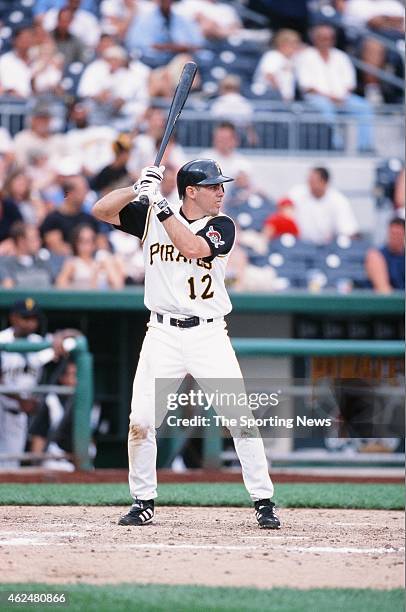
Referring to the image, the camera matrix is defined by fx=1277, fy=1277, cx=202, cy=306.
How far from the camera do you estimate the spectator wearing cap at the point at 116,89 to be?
1165 cm

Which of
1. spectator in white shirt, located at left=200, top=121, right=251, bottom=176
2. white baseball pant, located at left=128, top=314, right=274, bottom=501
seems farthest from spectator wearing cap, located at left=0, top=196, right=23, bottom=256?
white baseball pant, located at left=128, top=314, right=274, bottom=501

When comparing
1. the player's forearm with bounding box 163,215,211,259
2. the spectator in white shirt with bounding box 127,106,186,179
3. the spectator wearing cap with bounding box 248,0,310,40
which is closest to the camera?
the player's forearm with bounding box 163,215,211,259

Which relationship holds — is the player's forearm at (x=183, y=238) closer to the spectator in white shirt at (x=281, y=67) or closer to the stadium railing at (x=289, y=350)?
the stadium railing at (x=289, y=350)

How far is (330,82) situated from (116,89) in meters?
2.31

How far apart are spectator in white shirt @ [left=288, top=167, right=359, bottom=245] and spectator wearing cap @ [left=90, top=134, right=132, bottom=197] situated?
1509 mm

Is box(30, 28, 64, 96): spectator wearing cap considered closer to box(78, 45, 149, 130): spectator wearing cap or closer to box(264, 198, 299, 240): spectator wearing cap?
box(78, 45, 149, 130): spectator wearing cap

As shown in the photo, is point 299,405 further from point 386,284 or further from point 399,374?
point 386,284

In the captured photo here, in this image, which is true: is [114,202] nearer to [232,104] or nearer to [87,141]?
[87,141]

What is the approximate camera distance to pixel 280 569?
15.1 feet

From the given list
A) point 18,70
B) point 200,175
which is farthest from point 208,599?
point 18,70

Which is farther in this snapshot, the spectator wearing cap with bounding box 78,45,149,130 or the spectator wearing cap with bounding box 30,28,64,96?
the spectator wearing cap with bounding box 30,28,64,96

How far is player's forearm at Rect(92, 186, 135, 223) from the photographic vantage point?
18.0 ft

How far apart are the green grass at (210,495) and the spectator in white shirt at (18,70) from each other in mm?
5276

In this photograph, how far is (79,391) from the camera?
8.44 metres
